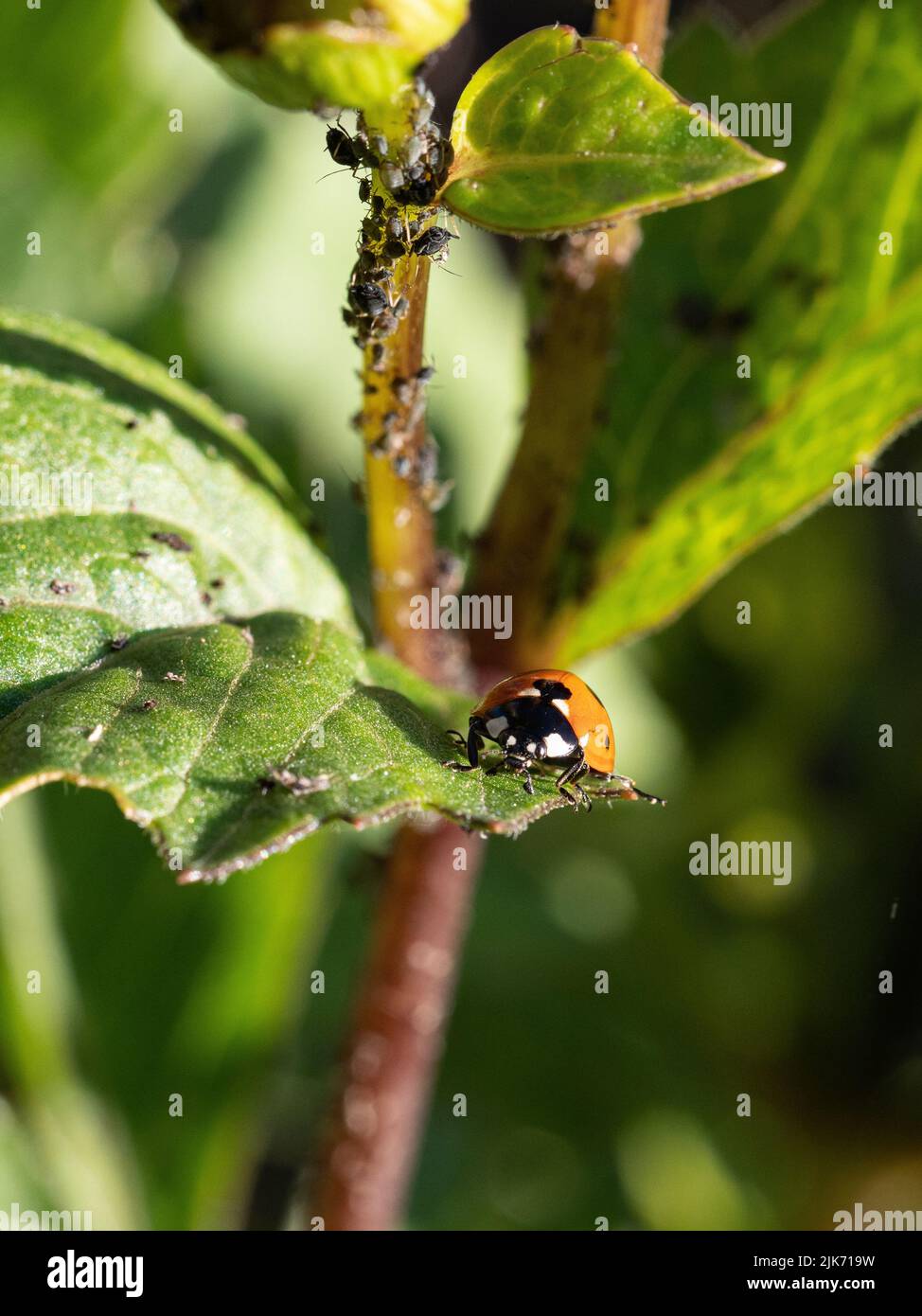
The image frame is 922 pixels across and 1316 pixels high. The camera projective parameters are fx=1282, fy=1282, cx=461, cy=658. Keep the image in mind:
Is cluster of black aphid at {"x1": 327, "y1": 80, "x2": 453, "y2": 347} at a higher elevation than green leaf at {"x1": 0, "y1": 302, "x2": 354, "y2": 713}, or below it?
higher

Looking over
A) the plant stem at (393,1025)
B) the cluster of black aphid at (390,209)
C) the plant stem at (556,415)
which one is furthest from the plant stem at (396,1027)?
the cluster of black aphid at (390,209)

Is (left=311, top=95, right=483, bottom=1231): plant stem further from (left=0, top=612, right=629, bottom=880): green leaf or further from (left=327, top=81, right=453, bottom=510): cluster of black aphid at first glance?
(left=327, top=81, right=453, bottom=510): cluster of black aphid

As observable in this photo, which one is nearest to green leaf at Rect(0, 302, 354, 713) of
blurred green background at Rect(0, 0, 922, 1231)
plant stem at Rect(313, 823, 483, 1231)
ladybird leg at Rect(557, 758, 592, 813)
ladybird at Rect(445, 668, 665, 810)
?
ladybird at Rect(445, 668, 665, 810)

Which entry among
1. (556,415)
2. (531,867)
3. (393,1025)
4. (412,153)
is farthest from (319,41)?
(531,867)

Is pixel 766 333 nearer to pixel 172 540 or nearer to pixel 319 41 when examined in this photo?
pixel 172 540
